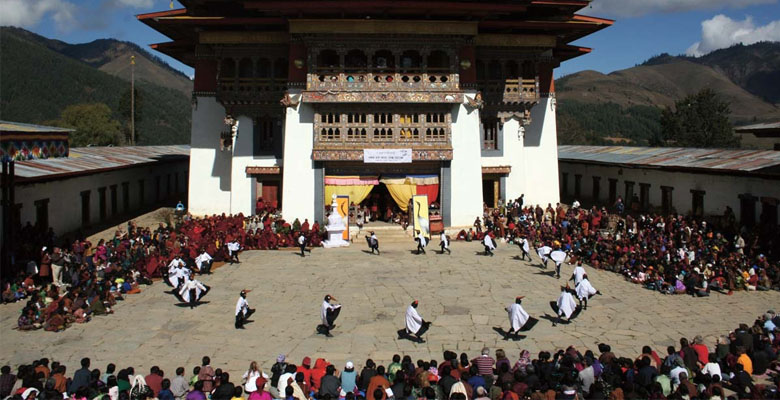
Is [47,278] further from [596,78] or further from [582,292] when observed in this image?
[596,78]

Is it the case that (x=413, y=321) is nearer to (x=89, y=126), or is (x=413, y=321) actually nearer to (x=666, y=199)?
(x=666, y=199)

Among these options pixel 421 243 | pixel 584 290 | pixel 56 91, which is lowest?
pixel 584 290

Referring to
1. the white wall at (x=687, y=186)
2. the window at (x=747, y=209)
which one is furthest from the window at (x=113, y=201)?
the window at (x=747, y=209)

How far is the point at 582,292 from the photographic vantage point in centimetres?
1822

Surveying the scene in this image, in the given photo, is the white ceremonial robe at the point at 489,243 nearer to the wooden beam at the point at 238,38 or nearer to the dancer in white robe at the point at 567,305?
the dancer in white robe at the point at 567,305

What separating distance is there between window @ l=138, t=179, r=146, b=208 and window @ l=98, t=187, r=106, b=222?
637cm

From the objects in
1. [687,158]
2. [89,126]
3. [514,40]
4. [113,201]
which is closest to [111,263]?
[113,201]

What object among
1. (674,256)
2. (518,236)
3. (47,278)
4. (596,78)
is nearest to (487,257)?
(518,236)

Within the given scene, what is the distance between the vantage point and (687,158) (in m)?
32.9

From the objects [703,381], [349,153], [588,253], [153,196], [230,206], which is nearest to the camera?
[703,381]

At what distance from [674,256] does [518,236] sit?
27.0 feet

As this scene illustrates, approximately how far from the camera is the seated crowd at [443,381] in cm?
1130

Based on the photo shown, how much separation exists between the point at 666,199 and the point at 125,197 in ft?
105

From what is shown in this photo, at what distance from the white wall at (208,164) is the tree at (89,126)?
159 feet
